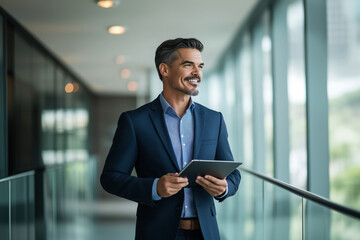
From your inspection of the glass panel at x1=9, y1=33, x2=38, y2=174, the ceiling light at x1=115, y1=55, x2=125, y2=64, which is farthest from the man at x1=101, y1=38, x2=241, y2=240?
the ceiling light at x1=115, y1=55, x2=125, y2=64

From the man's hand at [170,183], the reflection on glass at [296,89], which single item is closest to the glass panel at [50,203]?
the reflection on glass at [296,89]

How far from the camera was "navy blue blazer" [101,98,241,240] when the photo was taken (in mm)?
1829

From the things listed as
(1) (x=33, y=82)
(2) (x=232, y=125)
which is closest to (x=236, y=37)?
(2) (x=232, y=125)

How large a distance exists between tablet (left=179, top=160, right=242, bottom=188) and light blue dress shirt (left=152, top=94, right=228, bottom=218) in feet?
0.43

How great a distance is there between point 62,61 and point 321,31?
552 centimetres

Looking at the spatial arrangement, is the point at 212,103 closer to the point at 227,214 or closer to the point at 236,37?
the point at 236,37

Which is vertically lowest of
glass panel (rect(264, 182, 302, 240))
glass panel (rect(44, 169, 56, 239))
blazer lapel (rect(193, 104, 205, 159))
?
glass panel (rect(44, 169, 56, 239))

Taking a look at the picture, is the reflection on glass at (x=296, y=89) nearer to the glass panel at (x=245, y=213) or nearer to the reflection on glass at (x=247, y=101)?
the glass panel at (x=245, y=213)

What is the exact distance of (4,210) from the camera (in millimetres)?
3727

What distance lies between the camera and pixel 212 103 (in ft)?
33.3

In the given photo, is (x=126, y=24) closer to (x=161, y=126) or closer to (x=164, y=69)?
(x=164, y=69)

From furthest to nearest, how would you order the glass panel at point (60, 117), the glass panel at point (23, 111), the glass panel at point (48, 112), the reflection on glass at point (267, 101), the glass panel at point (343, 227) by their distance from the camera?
the glass panel at point (60, 117), the glass panel at point (48, 112), the reflection on glass at point (267, 101), the glass panel at point (23, 111), the glass panel at point (343, 227)

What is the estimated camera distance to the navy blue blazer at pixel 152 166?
72.0 inches

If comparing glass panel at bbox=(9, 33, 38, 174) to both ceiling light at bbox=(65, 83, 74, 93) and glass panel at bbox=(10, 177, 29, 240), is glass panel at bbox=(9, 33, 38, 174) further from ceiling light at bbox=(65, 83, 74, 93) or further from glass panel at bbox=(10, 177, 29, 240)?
ceiling light at bbox=(65, 83, 74, 93)
